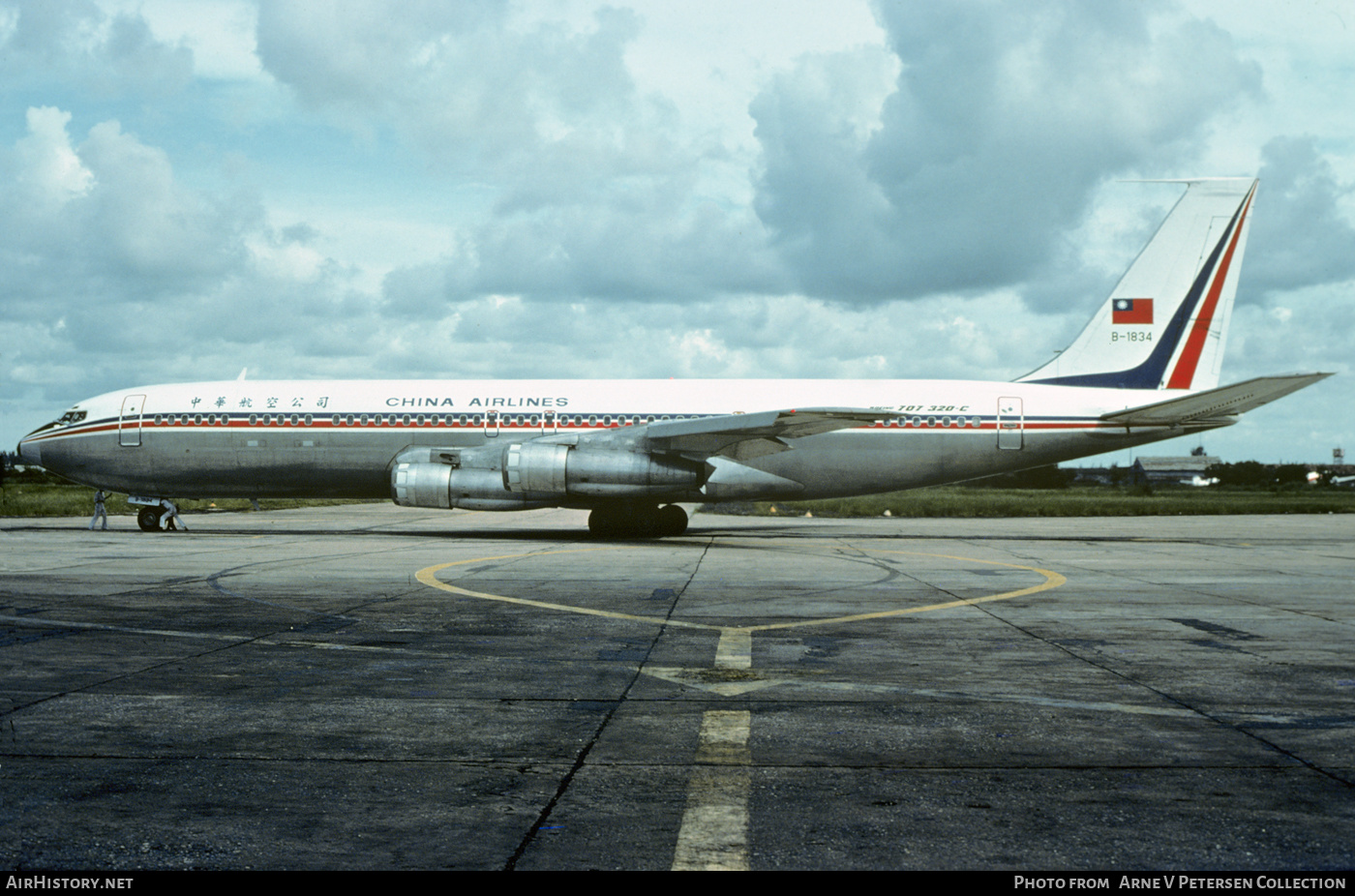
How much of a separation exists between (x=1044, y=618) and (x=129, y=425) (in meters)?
25.4

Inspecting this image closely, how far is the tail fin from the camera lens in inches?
1051

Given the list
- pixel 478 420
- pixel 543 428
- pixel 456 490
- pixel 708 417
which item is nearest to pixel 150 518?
pixel 478 420

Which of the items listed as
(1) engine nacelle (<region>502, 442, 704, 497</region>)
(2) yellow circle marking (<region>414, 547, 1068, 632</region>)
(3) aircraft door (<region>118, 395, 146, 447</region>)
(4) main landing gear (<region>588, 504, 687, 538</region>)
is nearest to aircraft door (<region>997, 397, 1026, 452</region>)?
(2) yellow circle marking (<region>414, 547, 1068, 632</region>)

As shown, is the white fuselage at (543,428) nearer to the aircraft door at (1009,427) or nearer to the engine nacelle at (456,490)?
the aircraft door at (1009,427)

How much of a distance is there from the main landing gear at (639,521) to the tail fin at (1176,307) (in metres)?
10.7

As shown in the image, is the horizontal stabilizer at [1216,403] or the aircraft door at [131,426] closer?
the horizontal stabilizer at [1216,403]

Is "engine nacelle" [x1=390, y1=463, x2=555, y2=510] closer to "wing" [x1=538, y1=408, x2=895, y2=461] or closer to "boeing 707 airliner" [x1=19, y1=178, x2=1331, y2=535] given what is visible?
"boeing 707 airliner" [x1=19, y1=178, x2=1331, y2=535]

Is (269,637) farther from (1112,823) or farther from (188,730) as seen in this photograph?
(1112,823)

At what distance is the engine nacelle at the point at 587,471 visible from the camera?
24281mm

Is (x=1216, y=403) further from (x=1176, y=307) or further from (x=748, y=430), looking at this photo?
(x=748, y=430)

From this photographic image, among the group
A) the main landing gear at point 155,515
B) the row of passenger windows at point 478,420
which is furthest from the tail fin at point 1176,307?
the main landing gear at point 155,515

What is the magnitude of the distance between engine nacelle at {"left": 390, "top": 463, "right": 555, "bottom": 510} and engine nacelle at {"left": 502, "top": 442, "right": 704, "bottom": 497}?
0.37m

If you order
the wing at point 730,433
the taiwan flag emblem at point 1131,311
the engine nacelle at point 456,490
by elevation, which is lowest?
the engine nacelle at point 456,490

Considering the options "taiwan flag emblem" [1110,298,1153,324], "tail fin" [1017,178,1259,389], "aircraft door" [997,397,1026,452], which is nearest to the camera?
"aircraft door" [997,397,1026,452]
